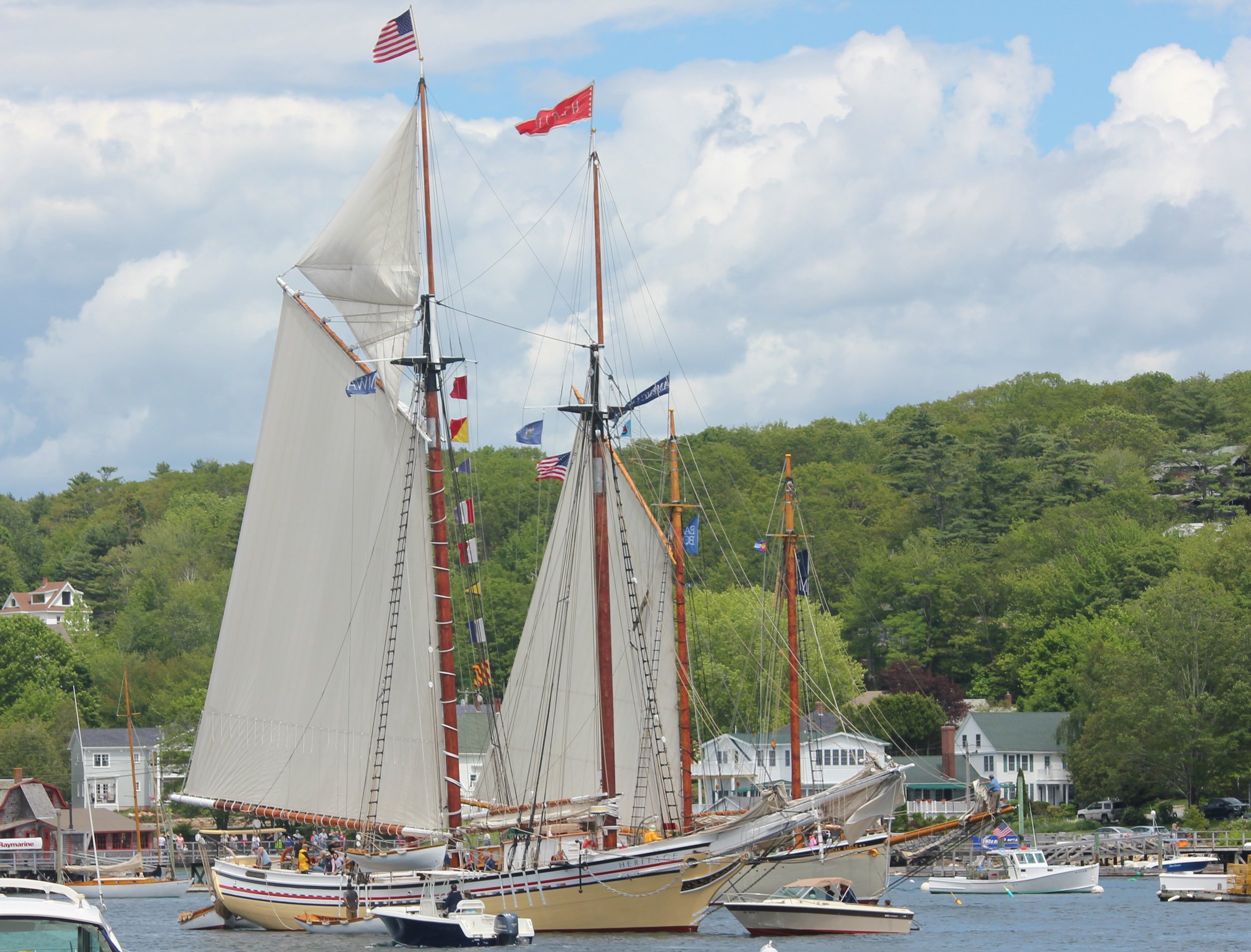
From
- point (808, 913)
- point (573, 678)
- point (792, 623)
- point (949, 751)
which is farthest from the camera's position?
point (949, 751)

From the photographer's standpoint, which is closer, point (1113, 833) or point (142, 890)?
point (1113, 833)

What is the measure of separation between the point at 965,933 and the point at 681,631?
15.0 meters

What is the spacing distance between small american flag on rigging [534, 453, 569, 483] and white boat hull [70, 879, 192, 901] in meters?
53.1

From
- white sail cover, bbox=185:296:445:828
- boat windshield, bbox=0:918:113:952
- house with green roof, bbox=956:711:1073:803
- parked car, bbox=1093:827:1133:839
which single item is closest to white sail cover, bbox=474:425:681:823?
white sail cover, bbox=185:296:445:828

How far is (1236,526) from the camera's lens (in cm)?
13650

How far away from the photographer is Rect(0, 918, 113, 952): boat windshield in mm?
15078

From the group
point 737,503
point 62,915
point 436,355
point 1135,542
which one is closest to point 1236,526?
point 1135,542

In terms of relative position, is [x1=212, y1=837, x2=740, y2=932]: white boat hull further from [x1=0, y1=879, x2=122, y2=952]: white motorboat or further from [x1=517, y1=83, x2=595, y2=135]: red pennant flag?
[x1=0, y1=879, x2=122, y2=952]: white motorboat

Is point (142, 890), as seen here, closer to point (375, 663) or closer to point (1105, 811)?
point (375, 663)

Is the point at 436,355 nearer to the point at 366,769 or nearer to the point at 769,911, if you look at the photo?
the point at 366,769

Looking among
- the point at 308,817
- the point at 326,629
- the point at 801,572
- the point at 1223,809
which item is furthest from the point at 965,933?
Answer: the point at 1223,809

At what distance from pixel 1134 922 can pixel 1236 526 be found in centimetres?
7776

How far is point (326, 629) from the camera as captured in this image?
169 ft

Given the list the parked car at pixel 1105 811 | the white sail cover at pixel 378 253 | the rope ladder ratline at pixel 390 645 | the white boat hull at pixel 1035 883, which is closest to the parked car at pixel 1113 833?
the parked car at pixel 1105 811
